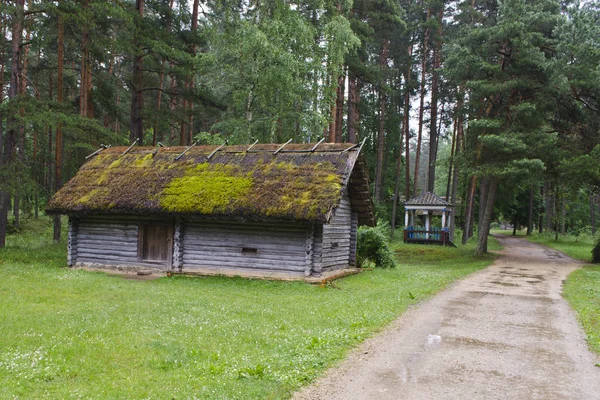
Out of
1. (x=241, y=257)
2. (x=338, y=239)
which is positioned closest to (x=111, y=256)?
(x=241, y=257)

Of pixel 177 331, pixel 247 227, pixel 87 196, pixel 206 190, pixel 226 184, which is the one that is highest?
pixel 226 184

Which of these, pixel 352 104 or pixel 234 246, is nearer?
pixel 234 246

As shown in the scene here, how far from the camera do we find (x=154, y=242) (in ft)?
61.7

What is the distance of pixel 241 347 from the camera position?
8.27 meters

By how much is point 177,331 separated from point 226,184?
9.17 m

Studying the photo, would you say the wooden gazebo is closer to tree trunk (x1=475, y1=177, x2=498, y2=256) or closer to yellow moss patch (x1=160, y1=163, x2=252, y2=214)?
tree trunk (x1=475, y1=177, x2=498, y2=256)

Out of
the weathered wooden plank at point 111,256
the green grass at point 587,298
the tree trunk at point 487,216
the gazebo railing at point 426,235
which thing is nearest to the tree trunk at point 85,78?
the weathered wooden plank at point 111,256

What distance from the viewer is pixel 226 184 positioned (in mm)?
17891

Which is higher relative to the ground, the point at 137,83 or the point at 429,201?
the point at 137,83

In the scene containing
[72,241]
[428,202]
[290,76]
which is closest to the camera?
[72,241]

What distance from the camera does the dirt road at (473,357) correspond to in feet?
22.0

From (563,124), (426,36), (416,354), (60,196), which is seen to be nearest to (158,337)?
(416,354)

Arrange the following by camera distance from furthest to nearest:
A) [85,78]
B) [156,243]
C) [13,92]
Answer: [85,78] → [13,92] → [156,243]

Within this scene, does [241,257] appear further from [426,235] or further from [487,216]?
[426,235]
